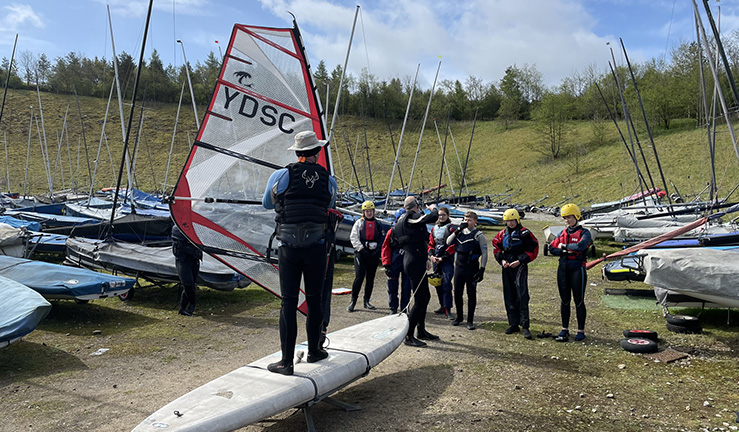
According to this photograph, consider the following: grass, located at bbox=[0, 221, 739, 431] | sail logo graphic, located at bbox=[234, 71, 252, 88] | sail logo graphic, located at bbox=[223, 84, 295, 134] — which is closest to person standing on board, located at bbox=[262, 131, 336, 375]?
grass, located at bbox=[0, 221, 739, 431]

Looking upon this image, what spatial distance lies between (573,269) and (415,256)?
7.01 ft

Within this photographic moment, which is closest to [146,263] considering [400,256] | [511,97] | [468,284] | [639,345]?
[400,256]

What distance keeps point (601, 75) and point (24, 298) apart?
6406cm

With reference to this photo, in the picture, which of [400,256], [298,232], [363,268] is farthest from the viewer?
[363,268]

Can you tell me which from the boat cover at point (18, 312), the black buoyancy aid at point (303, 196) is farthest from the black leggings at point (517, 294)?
the boat cover at point (18, 312)

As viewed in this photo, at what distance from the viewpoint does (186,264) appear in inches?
342

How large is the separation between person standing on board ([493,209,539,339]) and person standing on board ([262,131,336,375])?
3786mm

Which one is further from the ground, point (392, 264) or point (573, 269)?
point (573, 269)

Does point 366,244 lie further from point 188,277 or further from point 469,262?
point 188,277

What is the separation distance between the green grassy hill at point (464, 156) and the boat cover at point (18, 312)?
829 inches

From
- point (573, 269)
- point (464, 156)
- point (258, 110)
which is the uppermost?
point (464, 156)

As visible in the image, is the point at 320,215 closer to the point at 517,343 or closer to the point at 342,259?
the point at 517,343

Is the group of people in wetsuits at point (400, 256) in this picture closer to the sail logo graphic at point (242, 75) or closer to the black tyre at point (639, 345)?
the black tyre at point (639, 345)

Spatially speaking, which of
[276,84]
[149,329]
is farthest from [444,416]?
[149,329]
